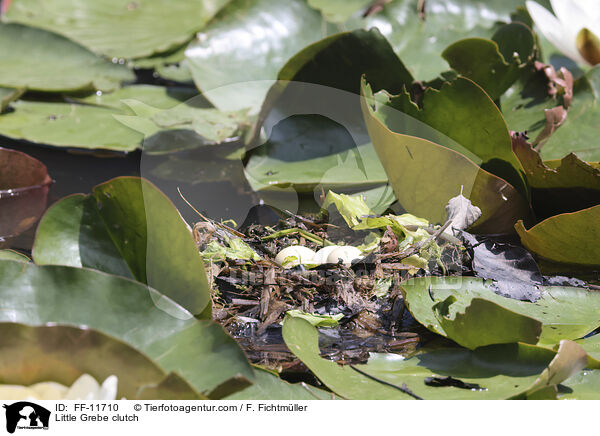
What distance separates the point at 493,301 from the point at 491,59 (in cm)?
68

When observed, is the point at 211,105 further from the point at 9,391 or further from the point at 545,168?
the point at 9,391

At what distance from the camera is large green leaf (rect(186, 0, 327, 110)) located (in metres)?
1.56

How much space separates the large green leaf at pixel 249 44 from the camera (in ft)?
5.13

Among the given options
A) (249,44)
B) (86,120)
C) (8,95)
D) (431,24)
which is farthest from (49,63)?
(431,24)

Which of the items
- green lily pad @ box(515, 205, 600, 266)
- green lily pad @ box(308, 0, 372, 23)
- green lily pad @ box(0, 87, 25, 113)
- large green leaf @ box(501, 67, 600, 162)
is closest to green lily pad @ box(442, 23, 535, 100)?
large green leaf @ box(501, 67, 600, 162)

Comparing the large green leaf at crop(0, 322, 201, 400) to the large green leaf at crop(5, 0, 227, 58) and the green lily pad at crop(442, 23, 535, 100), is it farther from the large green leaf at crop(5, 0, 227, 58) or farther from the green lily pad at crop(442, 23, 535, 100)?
the large green leaf at crop(5, 0, 227, 58)

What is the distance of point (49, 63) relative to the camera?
6.03 feet

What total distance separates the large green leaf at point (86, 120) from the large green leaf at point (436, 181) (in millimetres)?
749

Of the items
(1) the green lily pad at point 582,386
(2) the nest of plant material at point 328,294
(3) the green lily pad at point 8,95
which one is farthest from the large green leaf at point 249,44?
(1) the green lily pad at point 582,386

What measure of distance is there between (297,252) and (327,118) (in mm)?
522

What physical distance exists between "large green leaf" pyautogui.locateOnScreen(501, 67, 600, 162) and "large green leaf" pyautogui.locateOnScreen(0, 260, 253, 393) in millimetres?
901

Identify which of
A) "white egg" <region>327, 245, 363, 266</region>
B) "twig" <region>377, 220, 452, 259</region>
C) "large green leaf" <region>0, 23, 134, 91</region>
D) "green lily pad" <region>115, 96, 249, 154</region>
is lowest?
"white egg" <region>327, 245, 363, 266</region>

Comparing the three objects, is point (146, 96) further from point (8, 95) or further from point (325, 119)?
point (325, 119)

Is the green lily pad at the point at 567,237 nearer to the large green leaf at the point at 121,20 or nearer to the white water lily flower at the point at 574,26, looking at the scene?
the white water lily flower at the point at 574,26
